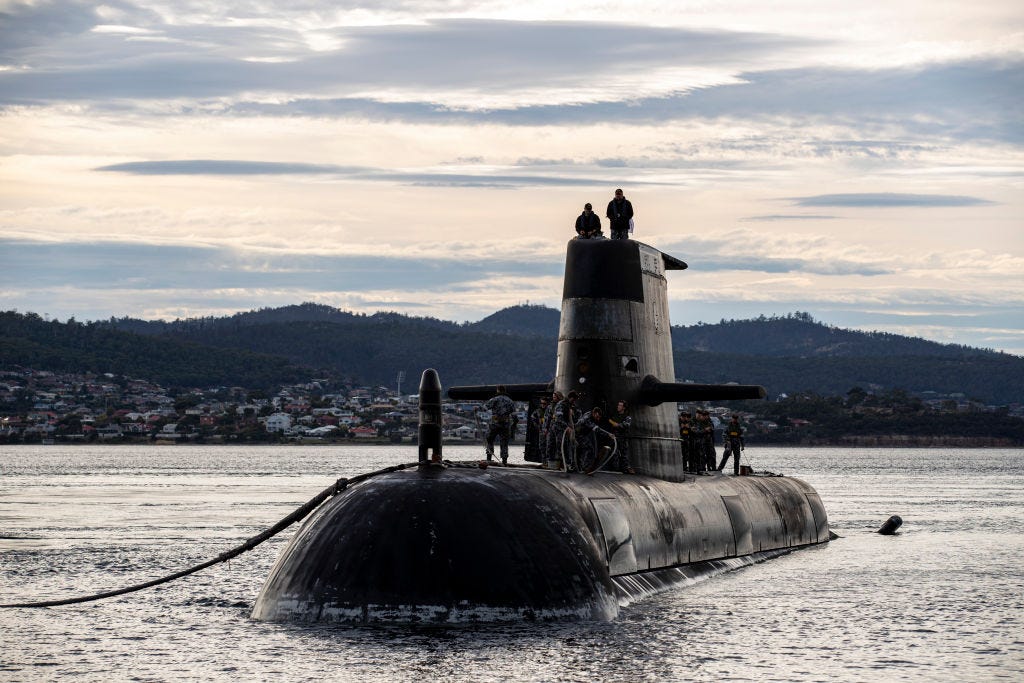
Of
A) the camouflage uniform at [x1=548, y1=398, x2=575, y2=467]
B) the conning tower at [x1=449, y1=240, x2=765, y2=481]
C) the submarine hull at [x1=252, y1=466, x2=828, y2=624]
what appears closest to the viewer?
the submarine hull at [x1=252, y1=466, x2=828, y2=624]

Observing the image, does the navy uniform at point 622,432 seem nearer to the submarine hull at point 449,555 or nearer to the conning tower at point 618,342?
the conning tower at point 618,342

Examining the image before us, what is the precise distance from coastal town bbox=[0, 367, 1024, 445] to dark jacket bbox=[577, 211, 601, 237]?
138913mm

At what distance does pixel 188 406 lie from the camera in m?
175

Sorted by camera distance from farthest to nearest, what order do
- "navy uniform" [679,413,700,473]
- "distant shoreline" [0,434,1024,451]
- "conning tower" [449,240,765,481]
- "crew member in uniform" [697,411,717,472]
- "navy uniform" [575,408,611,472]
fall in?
"distant shoreline" [0,434,1024,451] → "crew member in uniform" [697,411,717,472] → "navy uniform" [679,413,700,473] → "conning tower" [449,240,765,481] → "navy uniform" [575,408,611,472]

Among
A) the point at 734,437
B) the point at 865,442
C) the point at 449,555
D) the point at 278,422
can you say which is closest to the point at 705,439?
the point at 734,437

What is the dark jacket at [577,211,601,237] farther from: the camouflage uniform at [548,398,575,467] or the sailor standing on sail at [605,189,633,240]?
the camouflage uniform at [548,398,575,467]

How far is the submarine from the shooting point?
607 inches

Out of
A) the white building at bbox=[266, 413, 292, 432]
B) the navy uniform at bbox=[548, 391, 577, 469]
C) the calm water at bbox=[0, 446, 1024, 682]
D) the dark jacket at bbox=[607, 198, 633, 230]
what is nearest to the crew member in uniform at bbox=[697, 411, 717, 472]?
the calm water at bbox=[0, 446, 1024, 682]

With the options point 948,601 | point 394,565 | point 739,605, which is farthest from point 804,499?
point 394,565

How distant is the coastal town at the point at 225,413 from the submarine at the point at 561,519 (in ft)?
453

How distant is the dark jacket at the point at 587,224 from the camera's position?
933 inches

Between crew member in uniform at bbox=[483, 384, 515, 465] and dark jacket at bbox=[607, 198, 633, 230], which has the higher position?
dark jacket at bbox=[607, 198, 633, 230]

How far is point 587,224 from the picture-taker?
23688mm

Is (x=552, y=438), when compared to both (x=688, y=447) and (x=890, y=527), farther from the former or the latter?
(x=890, y=527)
